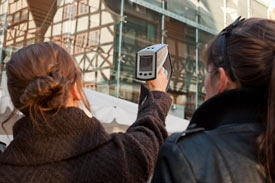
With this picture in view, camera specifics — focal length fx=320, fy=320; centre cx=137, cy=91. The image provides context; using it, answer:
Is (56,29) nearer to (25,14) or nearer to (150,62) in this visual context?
(25,14)

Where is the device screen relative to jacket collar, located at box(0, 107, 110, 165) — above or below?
above

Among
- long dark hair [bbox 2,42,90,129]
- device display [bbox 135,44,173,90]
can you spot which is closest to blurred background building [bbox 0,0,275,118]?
device display [bbox 135,44,173,90]

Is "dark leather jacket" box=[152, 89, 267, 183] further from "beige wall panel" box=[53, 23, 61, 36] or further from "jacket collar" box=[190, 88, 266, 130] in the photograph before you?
"beige wall panel" box=[53, 23, 61, 36]

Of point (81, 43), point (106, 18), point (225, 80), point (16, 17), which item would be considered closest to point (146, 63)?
point (225, 80)

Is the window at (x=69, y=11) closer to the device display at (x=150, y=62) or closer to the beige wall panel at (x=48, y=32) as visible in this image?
the beige wall panel at (x=48, y=32)

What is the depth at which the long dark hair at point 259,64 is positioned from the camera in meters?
0.93

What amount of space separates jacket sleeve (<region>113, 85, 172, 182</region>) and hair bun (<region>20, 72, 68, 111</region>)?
26cm

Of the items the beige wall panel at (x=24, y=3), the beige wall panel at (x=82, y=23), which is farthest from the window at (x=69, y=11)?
the beige wall panel at (x=24, y=3)

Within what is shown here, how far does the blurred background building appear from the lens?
755cm

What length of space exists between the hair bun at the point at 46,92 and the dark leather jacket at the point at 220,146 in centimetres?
43

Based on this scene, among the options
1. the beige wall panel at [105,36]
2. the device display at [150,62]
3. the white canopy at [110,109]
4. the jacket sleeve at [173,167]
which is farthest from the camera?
the beige wall panel at [105,36]

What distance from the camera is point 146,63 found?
1.52 m

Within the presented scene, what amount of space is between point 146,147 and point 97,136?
19cm

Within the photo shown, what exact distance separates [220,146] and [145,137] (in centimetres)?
39
